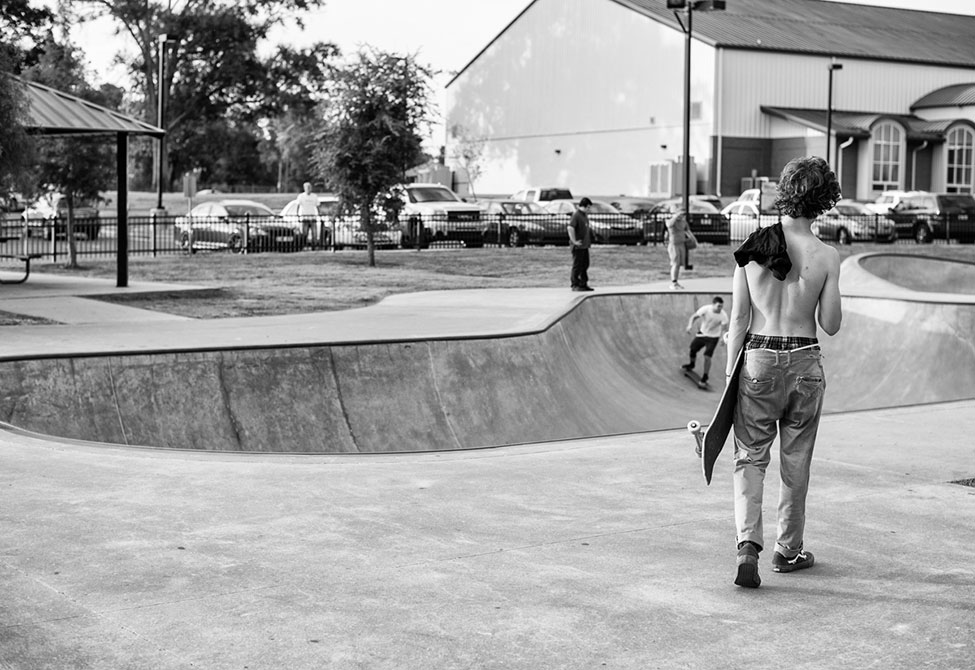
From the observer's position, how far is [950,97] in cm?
6712

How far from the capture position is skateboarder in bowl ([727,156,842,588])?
552 cm

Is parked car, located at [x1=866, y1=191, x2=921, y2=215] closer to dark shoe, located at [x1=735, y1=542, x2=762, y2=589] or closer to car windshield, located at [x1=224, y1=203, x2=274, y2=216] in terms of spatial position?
car windshield, located at [x1=224, y1=203, x2=274, y2=216]

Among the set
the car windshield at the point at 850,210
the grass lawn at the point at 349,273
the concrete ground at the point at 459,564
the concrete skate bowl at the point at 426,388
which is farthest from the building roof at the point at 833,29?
the concrete ground at the point at 459,564

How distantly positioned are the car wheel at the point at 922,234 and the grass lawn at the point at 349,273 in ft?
23.0

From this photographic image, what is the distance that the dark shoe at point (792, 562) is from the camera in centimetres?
572

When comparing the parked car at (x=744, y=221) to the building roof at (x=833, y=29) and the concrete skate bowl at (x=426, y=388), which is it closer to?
the building roof at (x=833, y=29)

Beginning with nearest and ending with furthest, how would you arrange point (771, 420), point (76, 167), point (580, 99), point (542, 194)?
point (771, 420)
point (76, 167)
point (542, 194)
point (580, 99)

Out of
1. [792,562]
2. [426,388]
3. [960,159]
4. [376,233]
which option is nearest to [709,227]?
[376,233]

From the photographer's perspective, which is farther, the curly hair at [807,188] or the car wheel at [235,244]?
the car wheel at [235,244]

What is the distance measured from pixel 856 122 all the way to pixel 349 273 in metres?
43.1

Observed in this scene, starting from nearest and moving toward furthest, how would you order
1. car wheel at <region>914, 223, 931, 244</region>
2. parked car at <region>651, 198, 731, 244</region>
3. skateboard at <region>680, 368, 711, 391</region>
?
skateboard at <region>680, 368, 711, 391</region> < parked car at <region>651, 198, 731, 244</region> < car wheel at <region>914, 223, 931, 244</region>

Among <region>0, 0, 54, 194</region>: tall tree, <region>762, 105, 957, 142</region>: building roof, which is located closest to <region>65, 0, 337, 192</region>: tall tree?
<region>762, 105, 957, 142</region>: building roof

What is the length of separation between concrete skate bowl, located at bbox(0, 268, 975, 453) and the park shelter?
27.2 feet

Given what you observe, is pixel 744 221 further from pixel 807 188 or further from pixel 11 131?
pixel 807 188
